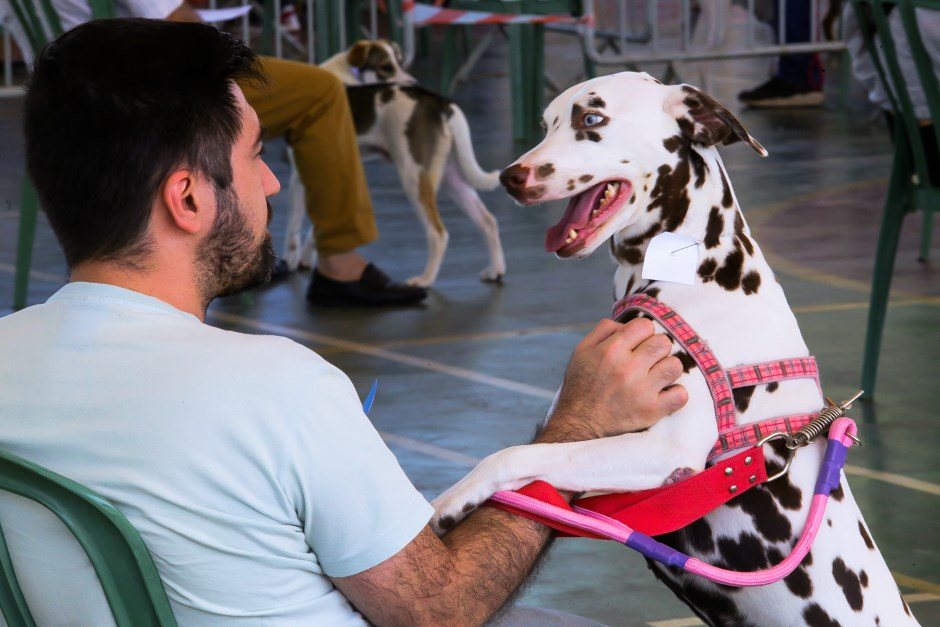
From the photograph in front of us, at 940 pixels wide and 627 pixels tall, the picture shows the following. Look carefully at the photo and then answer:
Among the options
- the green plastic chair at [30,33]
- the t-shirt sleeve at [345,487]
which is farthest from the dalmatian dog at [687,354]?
the green plastic chair at [30,33]

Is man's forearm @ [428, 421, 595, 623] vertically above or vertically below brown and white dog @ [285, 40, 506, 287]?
above

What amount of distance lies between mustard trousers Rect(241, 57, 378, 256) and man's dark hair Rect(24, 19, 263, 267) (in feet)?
14.0

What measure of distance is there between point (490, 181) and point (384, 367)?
165 cm

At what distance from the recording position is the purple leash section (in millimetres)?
1915

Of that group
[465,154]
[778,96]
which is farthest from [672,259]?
[778,96]

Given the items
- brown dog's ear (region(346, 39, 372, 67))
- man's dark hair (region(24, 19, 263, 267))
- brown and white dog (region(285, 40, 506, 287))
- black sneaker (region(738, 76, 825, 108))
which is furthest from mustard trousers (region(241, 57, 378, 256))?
black sneaker (region(738, 76, 825, 108))

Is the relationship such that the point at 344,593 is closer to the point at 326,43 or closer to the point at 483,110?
the point at 326,43

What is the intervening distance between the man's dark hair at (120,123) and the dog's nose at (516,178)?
73 centimetres

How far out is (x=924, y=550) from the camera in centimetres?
324

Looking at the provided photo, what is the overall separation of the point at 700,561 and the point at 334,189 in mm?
4145

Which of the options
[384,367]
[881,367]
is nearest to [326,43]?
[384,367]

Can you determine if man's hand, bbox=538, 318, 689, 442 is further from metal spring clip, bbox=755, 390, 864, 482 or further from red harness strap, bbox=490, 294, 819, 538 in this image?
metal spring clip, bbox=755, 390, 864, 482

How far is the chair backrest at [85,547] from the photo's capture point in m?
1.46

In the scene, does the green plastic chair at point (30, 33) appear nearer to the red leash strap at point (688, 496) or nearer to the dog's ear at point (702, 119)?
the dog's ear at point (702, 119)
